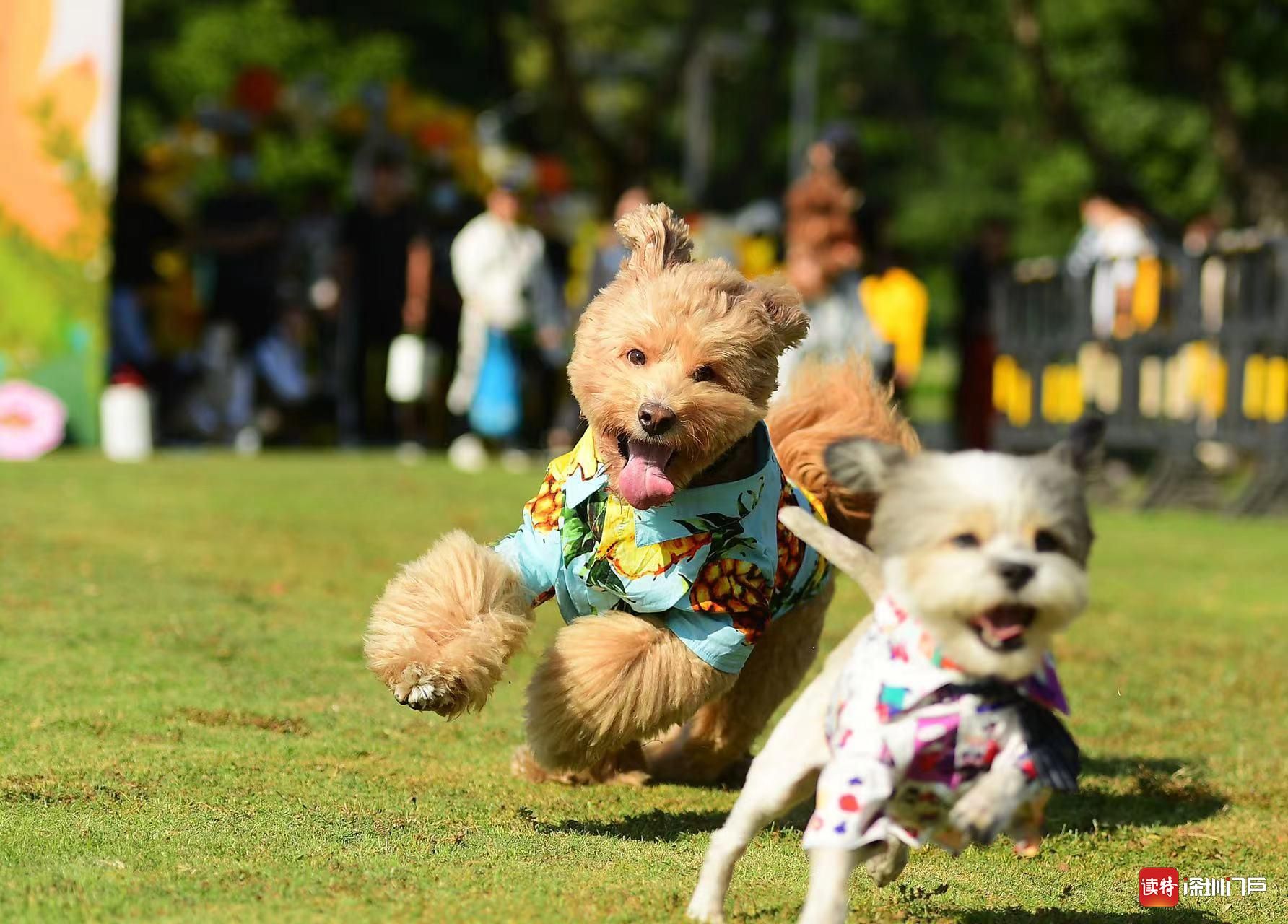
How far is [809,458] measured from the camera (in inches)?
227

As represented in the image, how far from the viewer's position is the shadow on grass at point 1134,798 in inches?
220

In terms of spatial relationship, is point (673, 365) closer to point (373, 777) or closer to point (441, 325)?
point (373, 777)

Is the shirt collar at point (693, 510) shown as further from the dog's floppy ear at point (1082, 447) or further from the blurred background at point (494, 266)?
the blurred background at point (494, 266)

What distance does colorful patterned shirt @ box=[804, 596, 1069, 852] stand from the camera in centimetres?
366

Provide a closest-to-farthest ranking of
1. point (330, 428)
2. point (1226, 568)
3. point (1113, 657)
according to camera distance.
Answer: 1. point (1113, 657)
2. point (1226, 568)
3. point (330, 428)

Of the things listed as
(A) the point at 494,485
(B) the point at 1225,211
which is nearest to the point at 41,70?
(A) the point at 494,485

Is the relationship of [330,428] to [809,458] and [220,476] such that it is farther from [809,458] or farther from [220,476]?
[809,458]

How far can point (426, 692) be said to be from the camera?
4.72m

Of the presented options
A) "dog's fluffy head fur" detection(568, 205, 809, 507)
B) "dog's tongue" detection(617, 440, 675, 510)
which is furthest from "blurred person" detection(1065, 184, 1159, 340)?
"dog's tongue" detection(617, 440, 675, 510)

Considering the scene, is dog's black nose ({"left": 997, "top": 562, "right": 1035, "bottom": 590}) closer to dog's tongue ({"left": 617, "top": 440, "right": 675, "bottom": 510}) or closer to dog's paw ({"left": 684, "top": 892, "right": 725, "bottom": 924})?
dog's paw ({"left": 684, "top": 892, "right": 725, "bottom": 924})

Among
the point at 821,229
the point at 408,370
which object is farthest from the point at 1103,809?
the point at 408,370

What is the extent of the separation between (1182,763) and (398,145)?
14.7m

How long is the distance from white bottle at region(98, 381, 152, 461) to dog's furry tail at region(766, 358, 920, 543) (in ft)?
32.0

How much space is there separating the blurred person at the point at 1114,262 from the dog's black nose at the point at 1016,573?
12002 millimetres
